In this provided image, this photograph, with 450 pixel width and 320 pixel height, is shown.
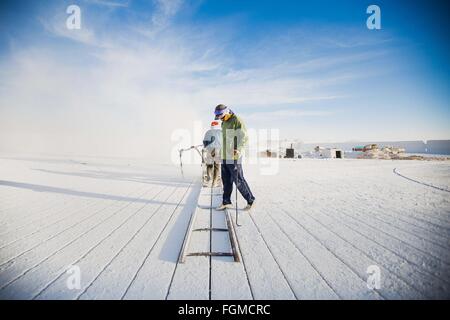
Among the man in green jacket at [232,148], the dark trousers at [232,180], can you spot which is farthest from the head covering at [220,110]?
the dark trousers at [232,180]

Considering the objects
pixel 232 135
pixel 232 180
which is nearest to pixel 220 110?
pixel 232 135

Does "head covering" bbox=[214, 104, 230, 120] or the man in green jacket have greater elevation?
"head covering" bbox=[214, 104, 230, 120]

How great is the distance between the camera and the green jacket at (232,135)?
3523mm

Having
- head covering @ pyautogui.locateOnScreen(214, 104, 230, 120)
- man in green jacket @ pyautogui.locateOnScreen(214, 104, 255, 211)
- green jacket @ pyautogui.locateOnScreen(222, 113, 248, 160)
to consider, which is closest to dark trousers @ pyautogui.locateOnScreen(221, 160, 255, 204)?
man in green jacket @ pyautogui.locateOnScreen(214, 104, 255, 211)

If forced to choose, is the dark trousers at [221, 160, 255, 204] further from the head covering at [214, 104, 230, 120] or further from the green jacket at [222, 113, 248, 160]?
the head covering at [214, 104, 230, 120]

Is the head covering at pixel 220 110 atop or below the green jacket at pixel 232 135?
atop

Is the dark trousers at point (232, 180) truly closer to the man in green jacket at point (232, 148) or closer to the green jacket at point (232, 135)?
the man in green jacket at point (232, 148)

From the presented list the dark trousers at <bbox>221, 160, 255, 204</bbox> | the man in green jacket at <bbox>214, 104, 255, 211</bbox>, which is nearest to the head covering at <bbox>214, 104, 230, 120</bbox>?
the man in green jacket at <bbox>214, 104, 255, 211</bbox>

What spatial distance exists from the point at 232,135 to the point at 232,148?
234 millimetres

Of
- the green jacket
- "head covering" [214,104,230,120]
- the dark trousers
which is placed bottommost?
the dark trousers

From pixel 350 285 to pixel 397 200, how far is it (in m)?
3.62

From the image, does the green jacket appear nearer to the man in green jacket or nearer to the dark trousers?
the man in green jacket

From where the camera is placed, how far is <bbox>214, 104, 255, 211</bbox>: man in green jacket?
3512 millimetres

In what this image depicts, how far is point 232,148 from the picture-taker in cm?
356
